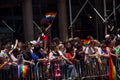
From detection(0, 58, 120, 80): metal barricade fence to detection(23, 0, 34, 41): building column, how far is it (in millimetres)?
15066

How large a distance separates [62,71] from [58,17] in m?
18.4

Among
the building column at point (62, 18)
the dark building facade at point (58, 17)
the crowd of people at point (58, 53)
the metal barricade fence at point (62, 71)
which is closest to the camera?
the metal barricade fence at point (62, 71)

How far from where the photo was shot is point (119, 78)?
53.6ft

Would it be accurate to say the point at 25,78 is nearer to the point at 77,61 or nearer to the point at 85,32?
the point at 77,61

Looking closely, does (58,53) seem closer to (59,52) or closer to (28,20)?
(59,52)

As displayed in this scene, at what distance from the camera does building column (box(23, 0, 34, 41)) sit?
102ft

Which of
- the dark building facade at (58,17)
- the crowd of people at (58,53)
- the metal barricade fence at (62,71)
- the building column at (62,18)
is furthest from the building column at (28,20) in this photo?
the metal barricade fence at (62,71)

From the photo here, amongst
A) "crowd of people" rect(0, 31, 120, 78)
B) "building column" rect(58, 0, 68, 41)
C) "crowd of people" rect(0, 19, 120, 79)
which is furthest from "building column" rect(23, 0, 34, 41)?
"crowd of people" rect(0, 31, 120, 78)

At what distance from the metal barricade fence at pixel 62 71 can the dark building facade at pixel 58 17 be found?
1454 cm

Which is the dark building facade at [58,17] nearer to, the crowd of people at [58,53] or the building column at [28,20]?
the building column at [28,20]

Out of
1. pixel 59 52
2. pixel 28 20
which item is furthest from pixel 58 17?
pixel 59 52

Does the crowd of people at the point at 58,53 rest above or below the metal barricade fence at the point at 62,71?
above

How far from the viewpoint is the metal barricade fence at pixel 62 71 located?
14.3 m

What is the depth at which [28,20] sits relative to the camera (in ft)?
103
